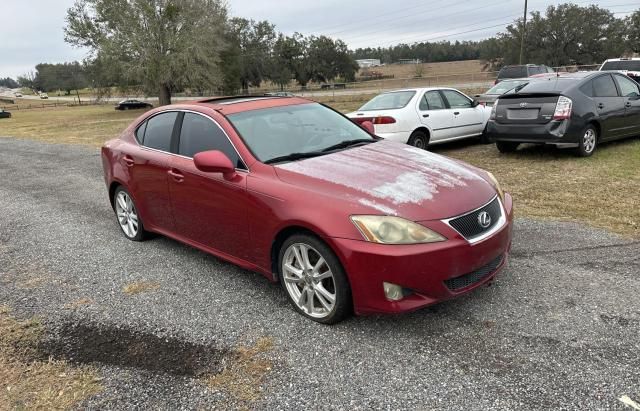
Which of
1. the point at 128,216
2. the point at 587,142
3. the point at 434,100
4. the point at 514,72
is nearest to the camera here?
the point at 128,216

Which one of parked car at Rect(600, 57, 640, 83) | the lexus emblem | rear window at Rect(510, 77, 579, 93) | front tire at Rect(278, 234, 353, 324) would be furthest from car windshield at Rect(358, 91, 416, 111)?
parked car at Rect(600, 57, 640, 83)

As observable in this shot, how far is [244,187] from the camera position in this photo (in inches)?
150

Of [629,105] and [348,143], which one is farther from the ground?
[348,143]

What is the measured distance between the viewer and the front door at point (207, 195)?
3.91m

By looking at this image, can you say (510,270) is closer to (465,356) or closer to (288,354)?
(465,356)

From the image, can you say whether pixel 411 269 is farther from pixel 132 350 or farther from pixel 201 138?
pixel 201 138

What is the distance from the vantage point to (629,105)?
9266mm

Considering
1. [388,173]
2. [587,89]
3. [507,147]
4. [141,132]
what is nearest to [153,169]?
[141,132]

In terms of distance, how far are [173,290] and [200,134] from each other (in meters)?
1.37

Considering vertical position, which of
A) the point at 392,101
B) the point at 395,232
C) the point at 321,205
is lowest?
the point at 395,232

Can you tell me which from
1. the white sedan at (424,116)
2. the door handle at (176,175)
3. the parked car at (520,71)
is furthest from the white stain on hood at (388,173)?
the parked car at (520,71)

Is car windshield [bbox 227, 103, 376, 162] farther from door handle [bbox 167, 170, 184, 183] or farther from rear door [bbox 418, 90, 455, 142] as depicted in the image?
rear door [bbox 418, 90, 455, 142]

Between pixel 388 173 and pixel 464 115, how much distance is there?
7562mm

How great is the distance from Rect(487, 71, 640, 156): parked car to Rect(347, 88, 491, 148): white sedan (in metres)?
1.09
